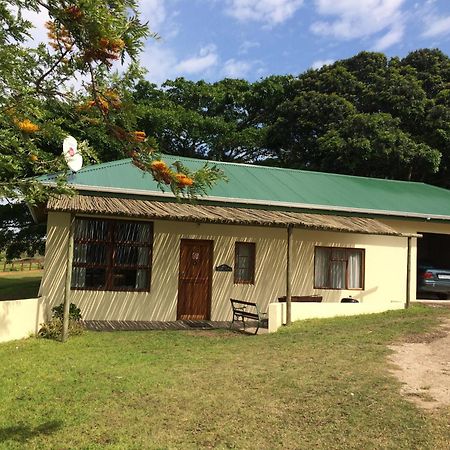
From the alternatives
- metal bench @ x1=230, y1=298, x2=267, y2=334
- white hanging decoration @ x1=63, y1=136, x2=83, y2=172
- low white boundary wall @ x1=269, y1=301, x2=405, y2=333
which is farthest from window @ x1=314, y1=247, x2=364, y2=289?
white hanging decoration @ x1=63, y1=136, x2=83, y2=172

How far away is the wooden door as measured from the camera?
1359 centimetres

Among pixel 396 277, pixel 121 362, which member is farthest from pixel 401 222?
pixel 121 362

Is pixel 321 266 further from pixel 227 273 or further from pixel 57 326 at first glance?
pixel 57 326

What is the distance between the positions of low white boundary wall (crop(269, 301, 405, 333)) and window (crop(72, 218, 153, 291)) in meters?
3.50

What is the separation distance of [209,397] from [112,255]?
717 centimetres

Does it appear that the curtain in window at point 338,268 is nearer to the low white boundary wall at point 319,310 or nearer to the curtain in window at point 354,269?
the curtain in window at point 354,269

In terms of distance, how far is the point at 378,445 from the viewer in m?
4.87

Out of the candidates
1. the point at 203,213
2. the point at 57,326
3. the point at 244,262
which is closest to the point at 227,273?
the point at 244,262

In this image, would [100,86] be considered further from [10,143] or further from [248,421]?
[248,421]

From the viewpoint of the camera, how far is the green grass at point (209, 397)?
5.09 meters

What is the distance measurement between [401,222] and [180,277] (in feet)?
24.6

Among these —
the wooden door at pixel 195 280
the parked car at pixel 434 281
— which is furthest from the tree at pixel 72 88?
the parked car at pixel 434 281

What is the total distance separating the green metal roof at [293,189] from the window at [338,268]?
128 centimetres

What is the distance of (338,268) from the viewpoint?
50.0ft
